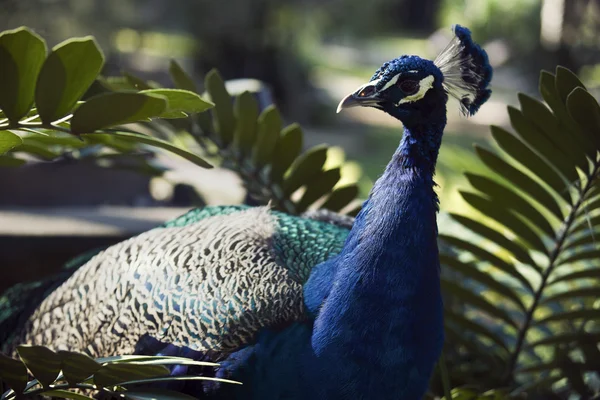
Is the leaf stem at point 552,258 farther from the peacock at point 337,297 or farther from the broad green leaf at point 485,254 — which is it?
the peacock at point 337,297

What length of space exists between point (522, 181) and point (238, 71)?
5586 millimetres

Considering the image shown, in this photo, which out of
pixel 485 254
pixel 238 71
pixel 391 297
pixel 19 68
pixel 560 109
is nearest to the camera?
pixel 19 68

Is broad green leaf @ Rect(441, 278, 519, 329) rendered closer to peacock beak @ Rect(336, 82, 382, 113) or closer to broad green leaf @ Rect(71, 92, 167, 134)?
peacock beak @ Rect(336, 82, 382, 113)

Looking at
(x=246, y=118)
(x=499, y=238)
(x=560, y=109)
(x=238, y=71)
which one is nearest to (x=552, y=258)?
(x=499, y=238)

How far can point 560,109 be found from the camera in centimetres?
126

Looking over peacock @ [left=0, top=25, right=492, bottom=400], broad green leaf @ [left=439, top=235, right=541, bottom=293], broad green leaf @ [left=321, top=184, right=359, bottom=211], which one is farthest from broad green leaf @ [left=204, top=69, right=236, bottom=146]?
broad green leaf @ [left=439, top=235, right=541, bottom=293]

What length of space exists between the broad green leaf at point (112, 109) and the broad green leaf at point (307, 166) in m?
0.85

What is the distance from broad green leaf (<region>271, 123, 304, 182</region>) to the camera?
1.63 metres

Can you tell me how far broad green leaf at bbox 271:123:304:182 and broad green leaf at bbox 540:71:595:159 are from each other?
56 cm

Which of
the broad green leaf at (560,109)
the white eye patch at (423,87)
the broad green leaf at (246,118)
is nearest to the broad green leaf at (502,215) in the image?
the broad green leaf at (560,109)

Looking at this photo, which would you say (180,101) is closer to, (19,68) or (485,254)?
(19,68)

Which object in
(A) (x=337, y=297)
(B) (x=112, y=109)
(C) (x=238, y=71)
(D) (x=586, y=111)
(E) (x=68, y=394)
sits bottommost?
(E) (x=68, y=394)

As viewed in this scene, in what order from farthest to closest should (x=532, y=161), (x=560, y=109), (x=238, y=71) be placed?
1. (x=238, y=71)
2. (x=532, y=161)
3. (x=560, y=109)

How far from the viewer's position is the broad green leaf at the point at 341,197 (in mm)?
1709
